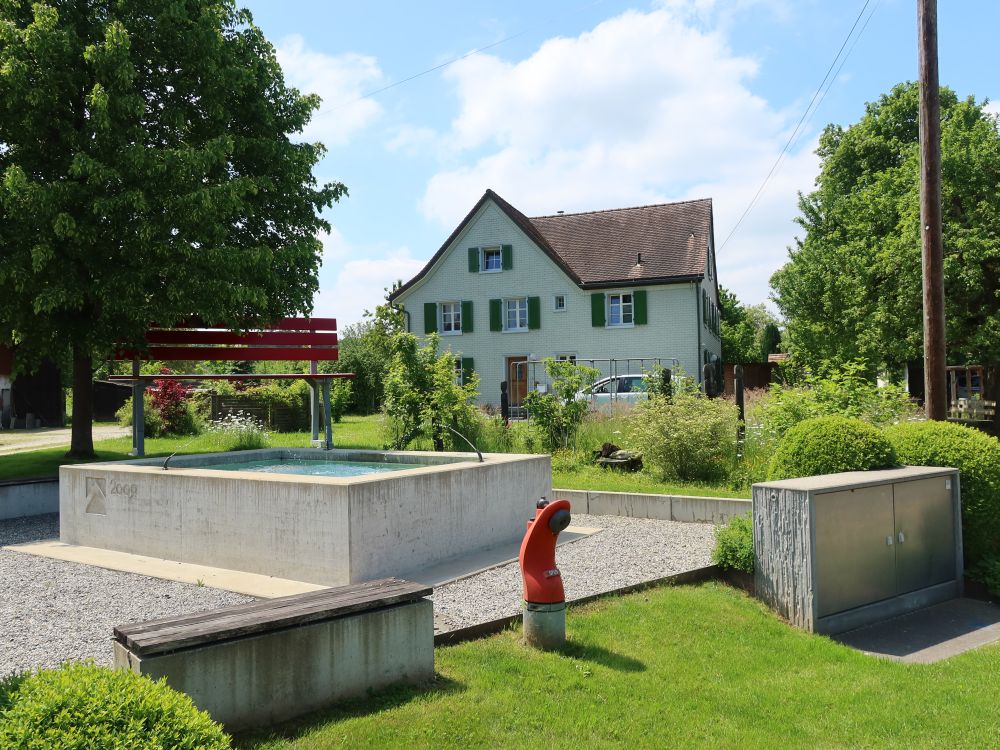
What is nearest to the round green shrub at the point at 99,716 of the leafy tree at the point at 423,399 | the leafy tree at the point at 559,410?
the leafy tree at the point at 423,399

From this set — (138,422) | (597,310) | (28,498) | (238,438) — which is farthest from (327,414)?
(597,310)

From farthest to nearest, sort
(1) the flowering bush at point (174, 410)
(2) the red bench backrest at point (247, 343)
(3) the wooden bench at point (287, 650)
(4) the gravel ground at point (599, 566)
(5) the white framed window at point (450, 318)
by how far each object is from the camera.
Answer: (5) the white framed window at point (450, 318) → (1) the flowering bush at point (174, 410) → (2) the red bench backrest at point (247, 343) → (4) the gravel ground at point (599, 566) → (3) the wooden bench at point (287, 650)

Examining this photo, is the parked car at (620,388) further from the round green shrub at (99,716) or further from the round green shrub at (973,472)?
the round green shrub at (99,716)

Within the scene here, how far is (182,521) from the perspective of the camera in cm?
835

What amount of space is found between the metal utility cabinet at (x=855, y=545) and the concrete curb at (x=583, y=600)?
497 mm

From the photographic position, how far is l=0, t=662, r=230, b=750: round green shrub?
2.68 m

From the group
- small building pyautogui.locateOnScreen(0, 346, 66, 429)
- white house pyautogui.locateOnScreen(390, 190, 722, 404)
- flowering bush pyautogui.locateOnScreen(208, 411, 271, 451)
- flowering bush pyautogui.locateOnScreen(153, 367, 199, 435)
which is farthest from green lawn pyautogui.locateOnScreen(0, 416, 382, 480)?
small building pyautogui.locateOnScreen(0, 346, 66, 429)

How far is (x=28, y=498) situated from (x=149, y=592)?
6403 millimetres

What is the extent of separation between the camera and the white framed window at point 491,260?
33.1 metres

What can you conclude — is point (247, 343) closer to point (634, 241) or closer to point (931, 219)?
point (931, 219)

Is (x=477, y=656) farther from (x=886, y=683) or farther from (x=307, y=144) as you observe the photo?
(x=307, y=144)

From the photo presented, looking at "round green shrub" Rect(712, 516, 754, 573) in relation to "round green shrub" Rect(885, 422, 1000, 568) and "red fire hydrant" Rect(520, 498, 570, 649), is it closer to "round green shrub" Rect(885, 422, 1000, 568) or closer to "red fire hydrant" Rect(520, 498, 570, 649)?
"round green shrub" Rect(885, 422, 1000, 568)

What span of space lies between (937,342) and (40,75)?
1422cm

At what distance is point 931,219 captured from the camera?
10414 millimetres
